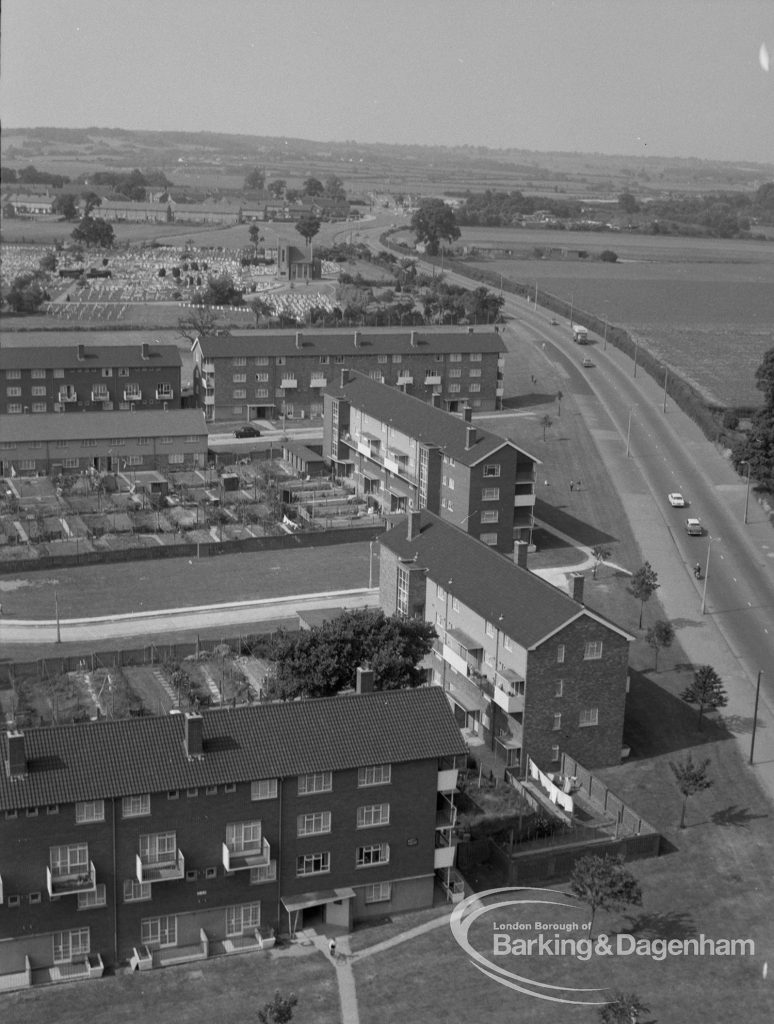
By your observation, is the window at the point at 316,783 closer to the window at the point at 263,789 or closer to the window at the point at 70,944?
the window at the point at 263,789

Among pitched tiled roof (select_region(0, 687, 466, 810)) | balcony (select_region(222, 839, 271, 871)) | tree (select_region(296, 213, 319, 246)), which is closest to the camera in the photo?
pitched tiled roof (select_region(0, 687, 466, 810))

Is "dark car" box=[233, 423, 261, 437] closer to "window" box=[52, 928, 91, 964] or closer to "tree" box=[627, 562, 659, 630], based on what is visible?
"tree" box=[627, 562, 659, 630]

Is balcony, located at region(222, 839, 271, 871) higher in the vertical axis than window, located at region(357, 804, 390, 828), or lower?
lower

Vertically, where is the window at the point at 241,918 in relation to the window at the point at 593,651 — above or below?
below

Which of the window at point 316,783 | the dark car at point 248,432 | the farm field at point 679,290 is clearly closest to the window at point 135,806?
the window at point 316,783

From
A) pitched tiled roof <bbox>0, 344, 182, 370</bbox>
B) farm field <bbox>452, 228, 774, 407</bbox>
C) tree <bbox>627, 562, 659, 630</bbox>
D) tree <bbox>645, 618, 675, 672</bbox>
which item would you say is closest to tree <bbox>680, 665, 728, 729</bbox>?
tree <bbox>645, 618, 675, 672</bbox>

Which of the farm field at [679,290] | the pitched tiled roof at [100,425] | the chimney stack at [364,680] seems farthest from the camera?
the farm field at [679,290]
